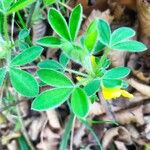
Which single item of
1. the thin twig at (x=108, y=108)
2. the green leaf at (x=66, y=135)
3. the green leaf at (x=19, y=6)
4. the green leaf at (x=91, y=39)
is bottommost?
the green leaf at (x=66, y=135)

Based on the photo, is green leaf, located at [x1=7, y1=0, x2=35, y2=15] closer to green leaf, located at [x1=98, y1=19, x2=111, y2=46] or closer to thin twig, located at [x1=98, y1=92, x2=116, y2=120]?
green leaf, located at [x1=98, y1=19, x2=111, y2=46]

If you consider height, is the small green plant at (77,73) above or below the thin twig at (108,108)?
above

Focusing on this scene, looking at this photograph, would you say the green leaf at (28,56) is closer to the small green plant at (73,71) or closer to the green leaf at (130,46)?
the small green plant at (73,71)

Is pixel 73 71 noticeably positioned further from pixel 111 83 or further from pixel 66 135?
pixel 66 135

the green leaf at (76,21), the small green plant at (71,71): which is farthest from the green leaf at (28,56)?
the green leaf at (76,21)

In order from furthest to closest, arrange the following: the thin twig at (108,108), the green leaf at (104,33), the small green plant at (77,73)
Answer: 1. the thin twig at (108,108)
2. the green leaf at (104,33)
3. the small green plant at (77,73)

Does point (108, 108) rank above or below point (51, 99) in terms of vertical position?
below

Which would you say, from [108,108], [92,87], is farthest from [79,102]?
[108,108]
